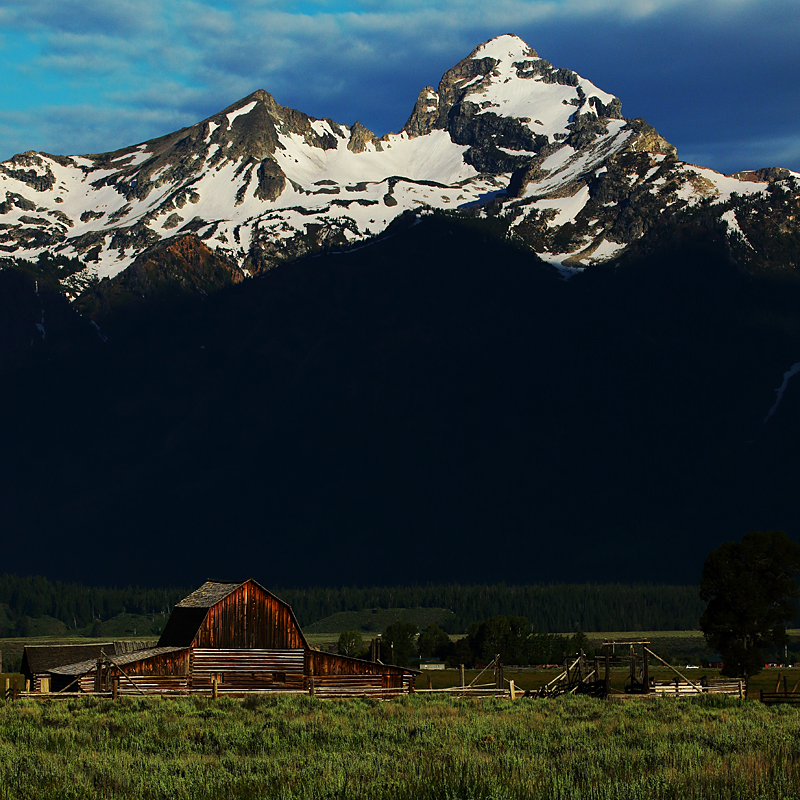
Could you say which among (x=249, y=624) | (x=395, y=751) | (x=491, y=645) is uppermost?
(x=249, y=624)

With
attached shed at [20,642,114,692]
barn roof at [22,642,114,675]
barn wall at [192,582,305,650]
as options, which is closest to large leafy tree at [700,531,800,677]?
barn wall at [192,582,305,650]

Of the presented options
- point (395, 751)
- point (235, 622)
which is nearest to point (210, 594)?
point (235, 622)

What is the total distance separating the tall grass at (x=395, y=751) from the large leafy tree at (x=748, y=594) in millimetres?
29495

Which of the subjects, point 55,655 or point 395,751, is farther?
point 55,655

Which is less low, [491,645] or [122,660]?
[122,660]

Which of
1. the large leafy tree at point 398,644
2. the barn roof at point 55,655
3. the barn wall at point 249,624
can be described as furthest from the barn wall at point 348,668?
the large leafy tree at point 398,644

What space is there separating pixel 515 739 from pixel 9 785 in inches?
567

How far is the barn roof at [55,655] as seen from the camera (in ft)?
260

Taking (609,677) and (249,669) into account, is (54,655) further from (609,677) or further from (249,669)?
(609,677)

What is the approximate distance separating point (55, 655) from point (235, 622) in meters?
21.4

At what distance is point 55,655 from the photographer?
267 feet

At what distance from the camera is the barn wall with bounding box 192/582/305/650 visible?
65.2 metres

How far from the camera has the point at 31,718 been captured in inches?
1576

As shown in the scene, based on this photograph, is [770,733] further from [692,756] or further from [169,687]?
[169,687]
